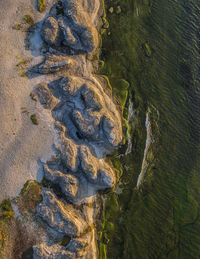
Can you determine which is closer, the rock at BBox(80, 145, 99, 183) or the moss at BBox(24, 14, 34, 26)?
the rock at BBox(80, 145, 99, 183)

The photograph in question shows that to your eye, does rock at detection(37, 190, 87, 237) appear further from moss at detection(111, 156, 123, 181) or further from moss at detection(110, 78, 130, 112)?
moss at detection(110, 78, 130, 112)

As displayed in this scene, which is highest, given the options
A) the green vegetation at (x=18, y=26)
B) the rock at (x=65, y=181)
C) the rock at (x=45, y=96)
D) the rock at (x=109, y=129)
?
the green vegetation at (x=18, y=26)

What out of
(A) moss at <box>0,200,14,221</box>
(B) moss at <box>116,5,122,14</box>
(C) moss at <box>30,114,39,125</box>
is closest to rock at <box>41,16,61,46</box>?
(B) moss at <box>116,5,122,14</box>

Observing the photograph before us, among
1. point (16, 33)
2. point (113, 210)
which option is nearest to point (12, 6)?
point (16, 33)

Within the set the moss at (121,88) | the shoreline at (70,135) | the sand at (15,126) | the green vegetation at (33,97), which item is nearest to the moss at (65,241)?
the shoreline at (70,135)

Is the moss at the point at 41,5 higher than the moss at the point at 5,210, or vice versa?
the moss at the point at 41,5

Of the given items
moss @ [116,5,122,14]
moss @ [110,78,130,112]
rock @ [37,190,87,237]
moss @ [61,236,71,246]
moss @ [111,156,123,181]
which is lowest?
moss @ [61,236,71,246]

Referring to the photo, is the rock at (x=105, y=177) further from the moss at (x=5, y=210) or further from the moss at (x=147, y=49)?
the moss at (x=147, y=49)

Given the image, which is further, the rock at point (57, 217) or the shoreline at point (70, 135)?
the shoreline at point (70, 135)

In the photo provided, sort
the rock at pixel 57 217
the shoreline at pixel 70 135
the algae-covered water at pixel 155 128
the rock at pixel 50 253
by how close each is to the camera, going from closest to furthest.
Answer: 1. the rock at pixel 50 253
2. the rock at pixel 57 217
3. the shoreline at pixel 70 135
4. the algae-covered water at pixel 155 128
